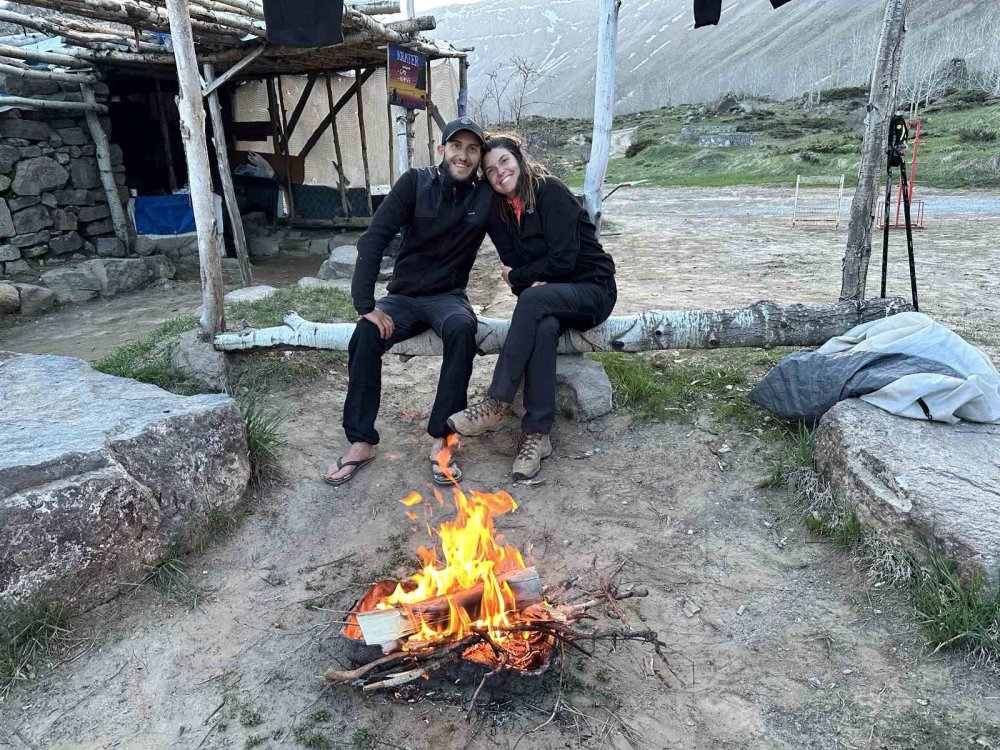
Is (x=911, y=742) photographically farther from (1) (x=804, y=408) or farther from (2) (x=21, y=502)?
(2) (x=21, y=502)

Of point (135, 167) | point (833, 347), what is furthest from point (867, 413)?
point (135, 167)

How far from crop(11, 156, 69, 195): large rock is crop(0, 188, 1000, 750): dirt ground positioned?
6265 millimetres

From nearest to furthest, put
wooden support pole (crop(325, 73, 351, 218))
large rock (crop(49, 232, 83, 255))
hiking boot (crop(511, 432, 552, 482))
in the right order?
hiking boot (crop(511, 432, 552, 482)) < large rock (crop(49, 232, 83, 255)) < wooden support pole (crop(325, 73, 351, 218))

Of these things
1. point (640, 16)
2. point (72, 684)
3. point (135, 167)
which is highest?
point (640, 16)

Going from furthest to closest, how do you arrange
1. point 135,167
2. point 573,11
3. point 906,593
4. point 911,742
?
point 573,11 < point 135,167 < point 906,593 < point 911,742

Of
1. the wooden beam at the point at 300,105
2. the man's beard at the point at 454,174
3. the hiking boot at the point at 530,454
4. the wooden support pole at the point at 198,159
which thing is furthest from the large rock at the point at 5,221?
the hiking boot at the point at 530,454

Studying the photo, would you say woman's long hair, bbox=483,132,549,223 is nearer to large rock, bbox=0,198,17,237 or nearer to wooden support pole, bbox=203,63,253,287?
wooden support pole, bbox=203,63,253,287

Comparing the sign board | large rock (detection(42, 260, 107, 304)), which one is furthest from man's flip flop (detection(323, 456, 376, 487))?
large rock (detection(42, 260, 107, 304))

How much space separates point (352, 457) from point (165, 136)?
9.48 metres

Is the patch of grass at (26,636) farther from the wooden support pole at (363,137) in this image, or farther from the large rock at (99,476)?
the wooden support pole at (363,137)

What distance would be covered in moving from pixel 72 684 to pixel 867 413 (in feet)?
10.9

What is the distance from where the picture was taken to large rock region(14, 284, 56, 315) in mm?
7477

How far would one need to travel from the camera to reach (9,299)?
23.9ft

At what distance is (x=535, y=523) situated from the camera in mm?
3164
